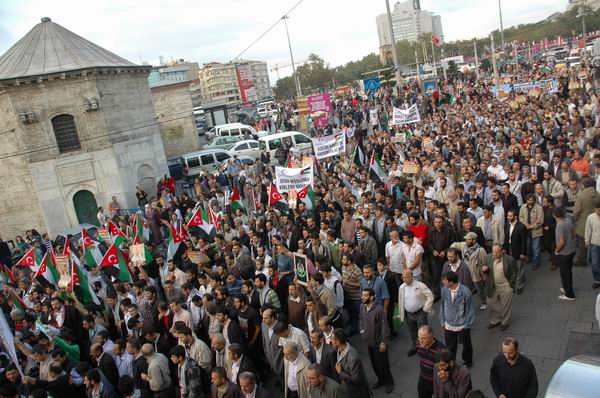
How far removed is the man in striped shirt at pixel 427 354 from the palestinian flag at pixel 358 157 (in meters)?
11.5

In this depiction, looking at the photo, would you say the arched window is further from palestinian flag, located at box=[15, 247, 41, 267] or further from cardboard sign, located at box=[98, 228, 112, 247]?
palestinian flag, located at box=[15, 247, 41, 267]

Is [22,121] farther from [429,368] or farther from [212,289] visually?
[429,368]

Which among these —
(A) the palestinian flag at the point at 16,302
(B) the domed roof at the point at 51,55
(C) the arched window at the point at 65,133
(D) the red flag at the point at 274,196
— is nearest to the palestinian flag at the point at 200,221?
(D) the red flag at the point at 274,196

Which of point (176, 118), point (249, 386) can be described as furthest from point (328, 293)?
point (176, 118)

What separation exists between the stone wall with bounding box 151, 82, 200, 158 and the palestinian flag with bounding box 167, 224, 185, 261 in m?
27.7

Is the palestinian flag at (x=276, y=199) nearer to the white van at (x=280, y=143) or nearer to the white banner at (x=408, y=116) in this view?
the white banner at (x=408, y=116)

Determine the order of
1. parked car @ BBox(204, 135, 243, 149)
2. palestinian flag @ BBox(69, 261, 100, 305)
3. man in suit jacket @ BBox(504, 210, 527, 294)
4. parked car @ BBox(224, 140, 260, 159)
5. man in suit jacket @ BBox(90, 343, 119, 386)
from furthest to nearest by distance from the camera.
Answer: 1. parked car @ BBox(204, 135, 243, 149)
2. parked car @ BBox(224, 140, 260, 159)
3. palestinian flag @ BBox(69, 261, 100, 305)
4. man in suit jacket @ BBox(504, 210, 527, 294)
5. man in suit jacket @ BBox(90, 343, 119, 386)

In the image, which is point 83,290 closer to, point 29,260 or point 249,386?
point 29,260

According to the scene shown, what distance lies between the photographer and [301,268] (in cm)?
783

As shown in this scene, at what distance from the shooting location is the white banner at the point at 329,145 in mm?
15719

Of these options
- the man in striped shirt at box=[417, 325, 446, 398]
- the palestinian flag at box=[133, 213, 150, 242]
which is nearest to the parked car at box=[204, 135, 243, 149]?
the palestinian flag at box=[133, 213, 150, 242]

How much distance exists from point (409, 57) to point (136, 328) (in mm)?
103053

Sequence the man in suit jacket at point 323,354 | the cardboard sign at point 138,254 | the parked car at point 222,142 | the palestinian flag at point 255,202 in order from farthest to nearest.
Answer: the parked car at point 222,142, the palestinian flag at point 255,202, the cardboard sign at point 138,254, the man in suit jacket at point 323,354

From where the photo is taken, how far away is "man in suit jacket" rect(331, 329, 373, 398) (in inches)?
Result: 214
